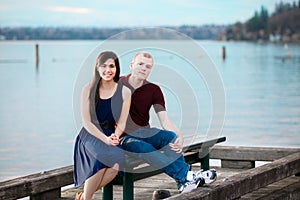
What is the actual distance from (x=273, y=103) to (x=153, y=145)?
868 inches

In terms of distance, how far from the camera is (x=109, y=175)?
21.5ft

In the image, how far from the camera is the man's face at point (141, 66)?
668cm

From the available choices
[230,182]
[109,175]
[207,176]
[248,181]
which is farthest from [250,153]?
[109,175]

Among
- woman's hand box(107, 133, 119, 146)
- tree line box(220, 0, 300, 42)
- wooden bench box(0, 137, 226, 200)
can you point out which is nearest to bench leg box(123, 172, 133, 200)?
wooden bench box(0, 137, 226, 200)

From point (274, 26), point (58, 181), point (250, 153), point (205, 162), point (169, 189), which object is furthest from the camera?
point (274, 26)

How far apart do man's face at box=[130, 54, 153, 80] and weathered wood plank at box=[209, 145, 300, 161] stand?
8.68 ft

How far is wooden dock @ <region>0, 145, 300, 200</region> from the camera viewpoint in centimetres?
690

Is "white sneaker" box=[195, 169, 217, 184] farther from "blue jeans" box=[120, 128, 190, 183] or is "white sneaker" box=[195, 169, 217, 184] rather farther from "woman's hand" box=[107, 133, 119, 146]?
"woman's hand" box=[107, 133, 119, 146]

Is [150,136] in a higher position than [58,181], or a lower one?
higher

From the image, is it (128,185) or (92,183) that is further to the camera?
(128,185)

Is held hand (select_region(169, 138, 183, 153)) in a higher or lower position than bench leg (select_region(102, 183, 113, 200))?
higher

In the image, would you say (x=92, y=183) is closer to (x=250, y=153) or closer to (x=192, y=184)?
(x=192, y=184)

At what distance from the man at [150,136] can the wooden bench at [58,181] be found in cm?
12

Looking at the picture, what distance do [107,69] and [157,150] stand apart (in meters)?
0.68
